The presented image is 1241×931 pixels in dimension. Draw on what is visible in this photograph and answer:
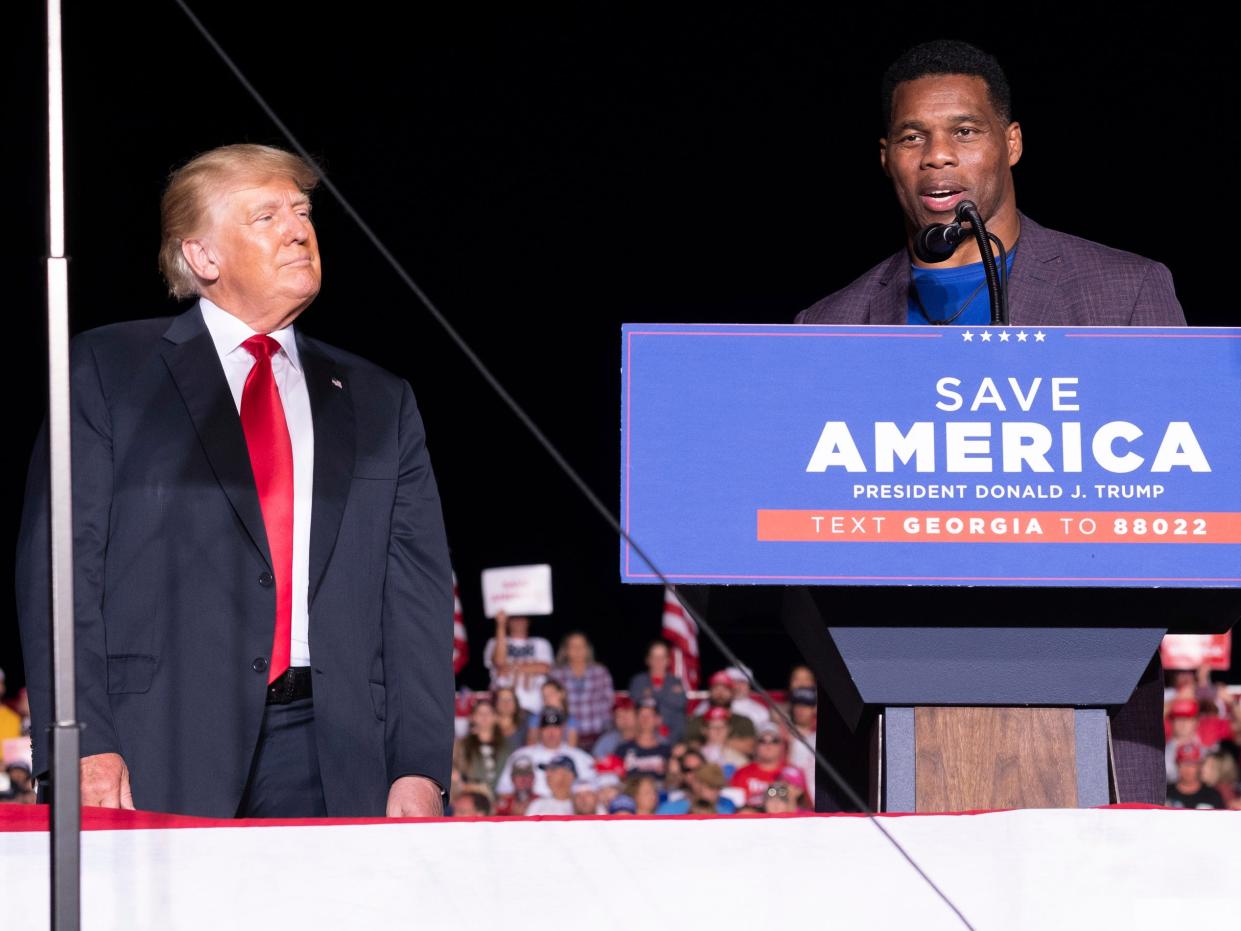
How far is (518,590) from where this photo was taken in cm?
894

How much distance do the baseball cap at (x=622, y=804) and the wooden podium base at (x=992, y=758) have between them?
447 cm

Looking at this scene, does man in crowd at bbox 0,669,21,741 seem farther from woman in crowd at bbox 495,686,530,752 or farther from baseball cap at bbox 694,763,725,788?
baseball cap at bbox 694,763,725,788

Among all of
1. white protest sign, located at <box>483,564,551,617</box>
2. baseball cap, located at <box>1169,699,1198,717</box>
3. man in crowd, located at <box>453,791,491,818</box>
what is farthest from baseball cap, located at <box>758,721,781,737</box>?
white protest sign, located at <box>483,564,551,617</box>

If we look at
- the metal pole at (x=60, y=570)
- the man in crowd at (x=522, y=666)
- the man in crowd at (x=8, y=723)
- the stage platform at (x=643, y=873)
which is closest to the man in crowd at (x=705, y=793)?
the man in crowd at (x=522, y=666)

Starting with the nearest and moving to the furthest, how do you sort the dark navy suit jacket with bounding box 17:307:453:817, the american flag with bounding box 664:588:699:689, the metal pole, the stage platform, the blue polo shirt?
the metal pole, the stage platform, the dark navy suit jacket with bounding box 17:307:453:817, the blue polo shirt, the american flag with bounding box 664:588:699:689

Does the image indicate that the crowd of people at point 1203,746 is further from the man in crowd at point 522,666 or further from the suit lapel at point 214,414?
the suit lapel at point 214,414

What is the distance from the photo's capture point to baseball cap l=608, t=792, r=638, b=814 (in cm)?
605

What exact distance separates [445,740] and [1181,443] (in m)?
0.79

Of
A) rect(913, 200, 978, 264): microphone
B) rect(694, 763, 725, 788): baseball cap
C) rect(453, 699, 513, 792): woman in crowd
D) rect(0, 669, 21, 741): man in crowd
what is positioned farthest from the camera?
rect(0, 669, 21, 741): man in crowd

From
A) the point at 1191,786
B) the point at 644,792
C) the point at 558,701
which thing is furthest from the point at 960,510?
the point at 558,701

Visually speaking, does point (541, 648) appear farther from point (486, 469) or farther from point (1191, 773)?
point (486, 469)

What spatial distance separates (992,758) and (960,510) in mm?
223

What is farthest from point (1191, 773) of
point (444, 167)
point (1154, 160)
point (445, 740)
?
point (445, 740)

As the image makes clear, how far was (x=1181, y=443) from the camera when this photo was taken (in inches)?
63.4
